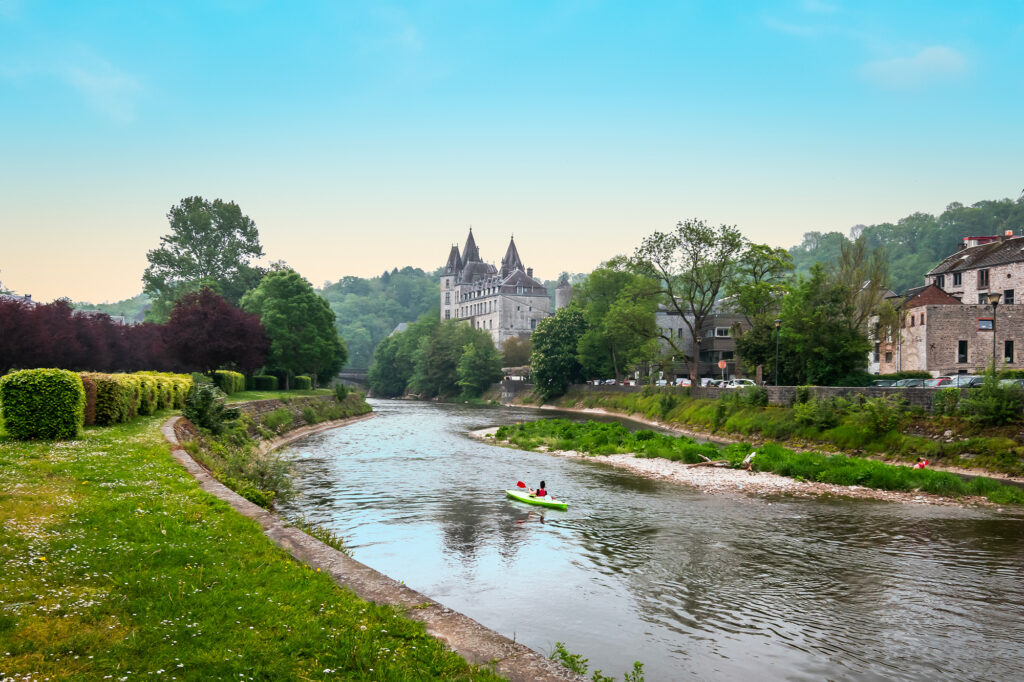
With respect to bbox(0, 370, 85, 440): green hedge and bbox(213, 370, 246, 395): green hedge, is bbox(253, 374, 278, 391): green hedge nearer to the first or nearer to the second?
bbox(213, 370, 246, 395): green hedge

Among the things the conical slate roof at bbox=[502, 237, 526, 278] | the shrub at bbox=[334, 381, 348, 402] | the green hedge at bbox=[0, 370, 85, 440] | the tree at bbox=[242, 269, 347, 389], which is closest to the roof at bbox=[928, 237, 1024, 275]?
the shrub at bbox=[334, 381, 348, 402]

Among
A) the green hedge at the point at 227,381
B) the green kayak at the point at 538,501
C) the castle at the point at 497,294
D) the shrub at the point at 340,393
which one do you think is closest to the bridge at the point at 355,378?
the castle at the point at 497,294

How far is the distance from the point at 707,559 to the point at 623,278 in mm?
78027

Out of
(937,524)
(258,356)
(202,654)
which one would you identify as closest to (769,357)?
(937,524)

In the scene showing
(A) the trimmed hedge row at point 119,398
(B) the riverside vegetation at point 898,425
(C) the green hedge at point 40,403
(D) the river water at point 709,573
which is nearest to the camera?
(D) the river water at point 709,573

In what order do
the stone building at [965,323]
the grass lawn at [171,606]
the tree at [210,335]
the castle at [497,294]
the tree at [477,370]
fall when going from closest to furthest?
the grass lawn at [171,606] → the tree at [210,335] → the stone building at [965,323] → the tree at [477,370] → the castle at [497,294]

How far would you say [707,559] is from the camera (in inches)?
603

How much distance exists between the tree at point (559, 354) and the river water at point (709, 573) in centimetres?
6180

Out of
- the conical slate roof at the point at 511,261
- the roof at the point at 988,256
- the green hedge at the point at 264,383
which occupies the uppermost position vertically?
the conical slate roof at the point at 511,261

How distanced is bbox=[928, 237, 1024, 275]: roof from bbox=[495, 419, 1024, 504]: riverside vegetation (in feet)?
166

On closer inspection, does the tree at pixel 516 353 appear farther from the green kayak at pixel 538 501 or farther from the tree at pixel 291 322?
the green kayak at pixel 538 501

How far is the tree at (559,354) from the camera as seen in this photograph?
8738 cm

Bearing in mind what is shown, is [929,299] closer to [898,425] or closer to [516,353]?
[898,425]

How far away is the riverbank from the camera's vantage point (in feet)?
75.9
